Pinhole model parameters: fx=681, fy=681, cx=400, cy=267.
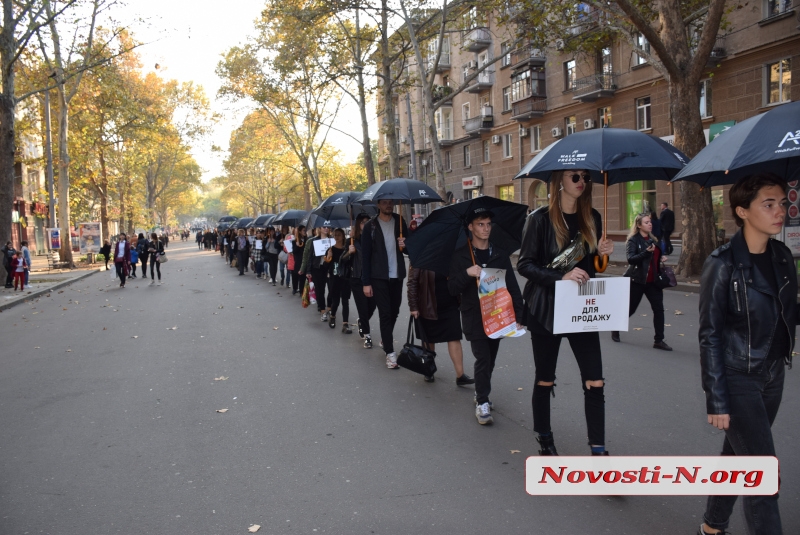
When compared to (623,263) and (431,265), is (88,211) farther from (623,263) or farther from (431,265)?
(431,265)

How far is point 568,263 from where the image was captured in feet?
13.1

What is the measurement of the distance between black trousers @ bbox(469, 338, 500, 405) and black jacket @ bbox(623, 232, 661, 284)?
136 inches

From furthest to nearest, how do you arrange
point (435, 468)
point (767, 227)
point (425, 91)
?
1. point (425, 91)
2. point (435, 468)
3. point (767, 227)

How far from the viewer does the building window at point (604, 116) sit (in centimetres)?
2905

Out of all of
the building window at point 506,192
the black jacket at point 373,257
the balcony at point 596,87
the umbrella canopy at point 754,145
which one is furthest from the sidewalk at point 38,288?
the balcony at point 596,87

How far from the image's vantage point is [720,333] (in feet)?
9.41

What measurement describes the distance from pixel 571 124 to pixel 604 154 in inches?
1139

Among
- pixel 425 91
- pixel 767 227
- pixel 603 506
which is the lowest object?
pixel 603 506

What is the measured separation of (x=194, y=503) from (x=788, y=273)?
133 inches

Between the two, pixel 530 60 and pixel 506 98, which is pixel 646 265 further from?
pixel 506 98

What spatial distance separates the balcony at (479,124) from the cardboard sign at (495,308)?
35131 millimetres

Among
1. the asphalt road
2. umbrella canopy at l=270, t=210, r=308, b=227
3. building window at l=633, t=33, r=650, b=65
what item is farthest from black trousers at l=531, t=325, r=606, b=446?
building window at l=633, t=33, r=650, b=65

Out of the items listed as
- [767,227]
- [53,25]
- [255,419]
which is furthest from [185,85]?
[767,227]

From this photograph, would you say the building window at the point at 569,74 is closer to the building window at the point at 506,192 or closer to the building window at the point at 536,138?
the building window at the point at 536,138
